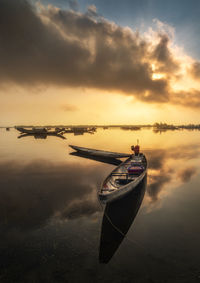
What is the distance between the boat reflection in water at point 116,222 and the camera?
1047 cm

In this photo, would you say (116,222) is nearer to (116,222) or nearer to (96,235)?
(116,222)

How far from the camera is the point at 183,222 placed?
13.6 meters

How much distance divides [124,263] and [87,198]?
9.38 m

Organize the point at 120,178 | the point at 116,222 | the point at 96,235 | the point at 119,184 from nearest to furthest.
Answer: the point at 96,235, the point at 116,222, the point at 119,184, the point at 120,178

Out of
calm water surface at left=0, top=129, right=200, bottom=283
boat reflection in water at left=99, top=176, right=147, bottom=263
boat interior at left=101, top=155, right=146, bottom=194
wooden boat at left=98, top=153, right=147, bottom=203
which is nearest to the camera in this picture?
calm water surface at left=0, top=129, right=200, bottom=283

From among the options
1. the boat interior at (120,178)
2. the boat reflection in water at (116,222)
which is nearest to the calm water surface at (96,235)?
the boat reflection in water at (116,222)

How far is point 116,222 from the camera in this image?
44.8 ft

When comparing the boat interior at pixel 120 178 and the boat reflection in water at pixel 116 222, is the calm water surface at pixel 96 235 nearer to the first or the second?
the boat reflection in water at pixel 116 222

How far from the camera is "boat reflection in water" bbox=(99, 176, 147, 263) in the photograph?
10473mm

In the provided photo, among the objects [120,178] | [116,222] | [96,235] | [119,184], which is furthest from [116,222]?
[120,178]

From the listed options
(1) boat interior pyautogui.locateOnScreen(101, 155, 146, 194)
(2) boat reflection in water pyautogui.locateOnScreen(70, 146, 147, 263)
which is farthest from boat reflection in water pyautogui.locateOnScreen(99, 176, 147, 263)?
(1) boat interior pyautogui.locateOnScreen(101, 155, 146, 194)

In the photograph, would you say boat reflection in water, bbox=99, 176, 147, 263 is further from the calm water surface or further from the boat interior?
the boat interior

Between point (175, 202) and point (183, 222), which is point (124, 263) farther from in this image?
point (175, 202)

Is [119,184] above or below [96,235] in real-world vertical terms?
above
